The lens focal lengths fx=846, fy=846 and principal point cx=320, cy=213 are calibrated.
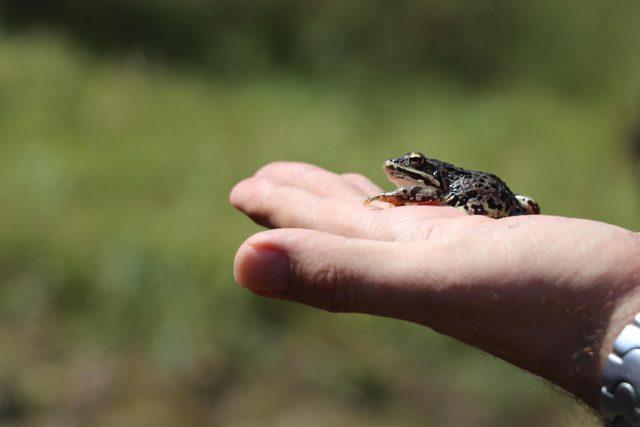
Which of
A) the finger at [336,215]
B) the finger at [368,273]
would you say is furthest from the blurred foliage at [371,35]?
the finger at [368,273]

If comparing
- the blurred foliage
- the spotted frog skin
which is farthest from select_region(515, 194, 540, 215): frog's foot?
the blurred foliage

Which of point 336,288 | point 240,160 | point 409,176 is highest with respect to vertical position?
point 409,176

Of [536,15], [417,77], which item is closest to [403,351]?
[417,77]

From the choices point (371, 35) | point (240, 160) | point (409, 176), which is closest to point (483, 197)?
point (409, 176)

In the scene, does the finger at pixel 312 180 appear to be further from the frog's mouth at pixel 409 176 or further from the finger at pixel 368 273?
the finger at pixel 368 273

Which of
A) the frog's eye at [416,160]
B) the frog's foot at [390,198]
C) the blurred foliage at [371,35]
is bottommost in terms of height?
the frog's foot at [390,198]

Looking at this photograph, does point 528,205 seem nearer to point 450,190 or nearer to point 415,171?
point 450,190
